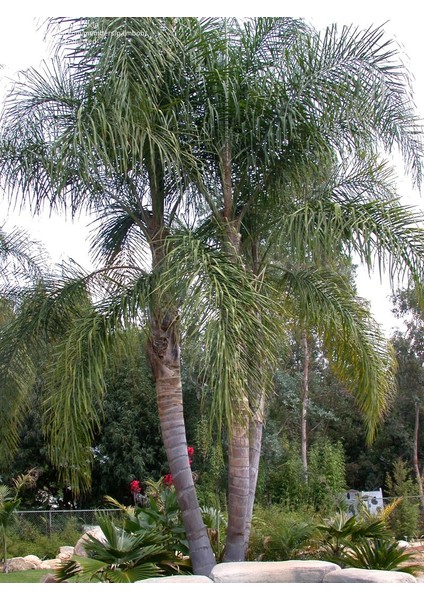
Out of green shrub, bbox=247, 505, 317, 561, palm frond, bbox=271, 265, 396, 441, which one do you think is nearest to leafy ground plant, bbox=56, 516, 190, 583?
green shrub, bbox=247, 505, 317, 561

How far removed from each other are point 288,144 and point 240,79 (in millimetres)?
784

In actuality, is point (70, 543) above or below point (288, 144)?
below

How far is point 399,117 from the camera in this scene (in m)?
6.79

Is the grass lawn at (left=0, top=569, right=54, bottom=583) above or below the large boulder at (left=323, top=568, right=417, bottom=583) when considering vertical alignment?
below

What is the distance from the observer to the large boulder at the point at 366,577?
550 centimetres

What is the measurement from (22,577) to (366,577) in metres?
5.72

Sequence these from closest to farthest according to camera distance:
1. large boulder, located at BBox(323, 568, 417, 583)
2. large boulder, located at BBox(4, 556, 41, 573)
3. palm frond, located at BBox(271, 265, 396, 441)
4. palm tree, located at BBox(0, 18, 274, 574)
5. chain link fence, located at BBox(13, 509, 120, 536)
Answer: large boulder, located at BBox(323, 568, 417, 583) → palm tree, located at BBox(0, 18, 274, 574) → palm frond, located at BBox(271, 265, 396, 441) → large boulder, located at BBox(4, 556, 41, 573) → chain link fence, located at BBox(13, 509, 120, 536)

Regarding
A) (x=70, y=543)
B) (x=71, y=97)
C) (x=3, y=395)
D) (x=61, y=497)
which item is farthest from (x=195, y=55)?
(x=61, y=497)

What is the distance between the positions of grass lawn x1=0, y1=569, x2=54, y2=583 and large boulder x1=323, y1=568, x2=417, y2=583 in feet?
15.4

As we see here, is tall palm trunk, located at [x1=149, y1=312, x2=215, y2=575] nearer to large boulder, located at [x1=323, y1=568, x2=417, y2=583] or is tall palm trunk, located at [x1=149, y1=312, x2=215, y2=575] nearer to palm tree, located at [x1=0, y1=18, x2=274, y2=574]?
palm tree, located at [x1=0, y1=18, x2=274, y2=574]

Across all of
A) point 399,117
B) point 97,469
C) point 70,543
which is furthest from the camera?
point 97,469

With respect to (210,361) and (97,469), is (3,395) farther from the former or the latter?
(97,469)

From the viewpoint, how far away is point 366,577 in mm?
5562

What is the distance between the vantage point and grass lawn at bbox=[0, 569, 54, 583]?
902 cm
